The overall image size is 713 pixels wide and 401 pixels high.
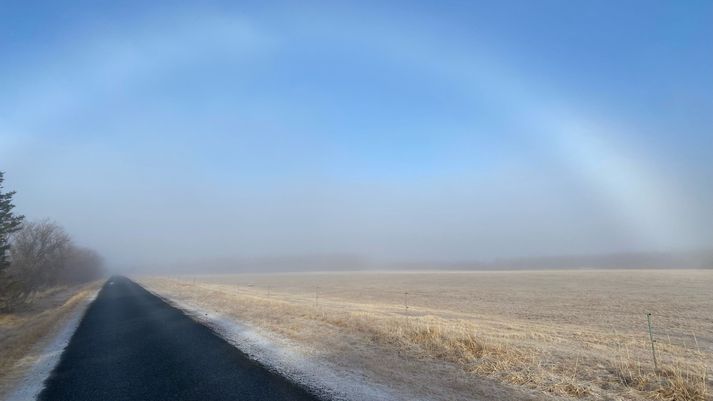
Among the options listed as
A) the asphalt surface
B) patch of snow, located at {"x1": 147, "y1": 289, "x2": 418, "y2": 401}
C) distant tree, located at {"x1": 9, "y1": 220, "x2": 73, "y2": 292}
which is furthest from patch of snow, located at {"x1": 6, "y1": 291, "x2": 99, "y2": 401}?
distant tree, located at {"x1": 9, "y1": 220, "x2": 73, "y2": 292}

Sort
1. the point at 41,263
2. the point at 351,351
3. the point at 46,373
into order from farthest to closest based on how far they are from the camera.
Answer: the point at 41,263
the point at 351,351
the point at 46,373

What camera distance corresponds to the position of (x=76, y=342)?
52.0 feet

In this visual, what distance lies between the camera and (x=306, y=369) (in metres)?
10.2

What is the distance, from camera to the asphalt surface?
28.0ft

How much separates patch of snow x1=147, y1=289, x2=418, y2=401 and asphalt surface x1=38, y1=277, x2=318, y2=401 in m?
0.33

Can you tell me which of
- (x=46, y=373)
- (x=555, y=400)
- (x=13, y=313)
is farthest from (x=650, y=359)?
(x=13, y=313)

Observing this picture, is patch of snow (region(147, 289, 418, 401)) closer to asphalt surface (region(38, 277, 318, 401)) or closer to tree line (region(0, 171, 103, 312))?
asphalt surface (region(38, 277, 318, 401))

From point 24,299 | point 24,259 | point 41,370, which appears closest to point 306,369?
point 41,370

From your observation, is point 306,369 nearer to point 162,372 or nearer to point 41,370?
point 162,372

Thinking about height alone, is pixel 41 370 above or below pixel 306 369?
below

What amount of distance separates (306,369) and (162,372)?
3507 mm

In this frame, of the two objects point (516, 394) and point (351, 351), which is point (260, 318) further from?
point (516, 394)

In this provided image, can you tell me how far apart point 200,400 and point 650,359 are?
1271 centimetres

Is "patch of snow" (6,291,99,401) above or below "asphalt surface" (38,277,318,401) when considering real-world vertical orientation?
below
